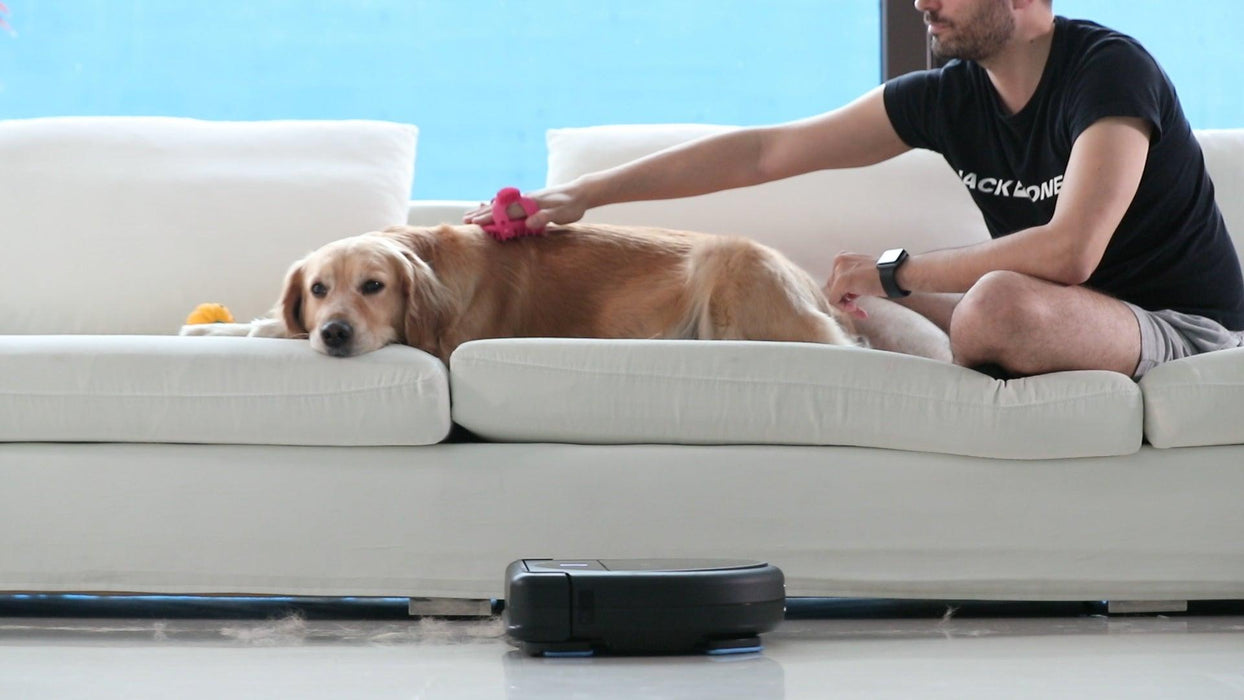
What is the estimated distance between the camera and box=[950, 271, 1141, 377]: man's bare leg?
87.9 inches

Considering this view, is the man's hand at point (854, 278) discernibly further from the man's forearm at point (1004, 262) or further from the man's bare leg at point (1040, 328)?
the man's bare leg at point (1040, 328)

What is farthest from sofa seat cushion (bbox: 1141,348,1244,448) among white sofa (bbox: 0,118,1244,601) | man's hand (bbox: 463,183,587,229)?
man's hand (bbox: 463,183,587,229)

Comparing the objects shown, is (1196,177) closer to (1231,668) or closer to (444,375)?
(1231,668)

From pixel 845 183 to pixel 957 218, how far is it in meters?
0.28

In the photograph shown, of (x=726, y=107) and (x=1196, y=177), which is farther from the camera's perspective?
(x=726, y=107)

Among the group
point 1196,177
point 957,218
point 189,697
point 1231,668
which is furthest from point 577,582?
point 957,218

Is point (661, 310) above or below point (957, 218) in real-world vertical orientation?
below

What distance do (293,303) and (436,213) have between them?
2.52ft

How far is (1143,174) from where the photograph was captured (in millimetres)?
2459

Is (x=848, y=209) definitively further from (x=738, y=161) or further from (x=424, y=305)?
(x=424, y=305)

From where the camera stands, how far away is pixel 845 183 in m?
3.18

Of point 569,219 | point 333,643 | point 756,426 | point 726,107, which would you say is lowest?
point 333,643

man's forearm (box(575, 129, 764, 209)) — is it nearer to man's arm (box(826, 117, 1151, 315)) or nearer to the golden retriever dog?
the golden retriever dog

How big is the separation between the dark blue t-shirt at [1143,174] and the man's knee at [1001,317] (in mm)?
318
